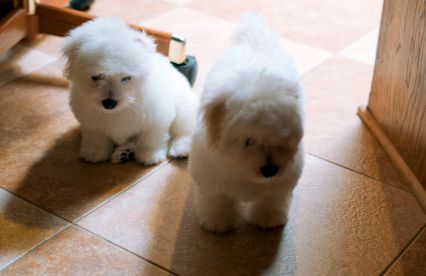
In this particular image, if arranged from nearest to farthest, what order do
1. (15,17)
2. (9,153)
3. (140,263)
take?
(140,263)
(9,153)
(15,17)

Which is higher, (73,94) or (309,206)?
(73,94)

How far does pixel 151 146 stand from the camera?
6.81 feet

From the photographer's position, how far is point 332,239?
1.80 metres

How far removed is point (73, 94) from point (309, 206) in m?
→ 0.83

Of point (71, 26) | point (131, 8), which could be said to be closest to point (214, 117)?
point (71, 26)

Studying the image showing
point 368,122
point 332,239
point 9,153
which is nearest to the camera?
point 332,239

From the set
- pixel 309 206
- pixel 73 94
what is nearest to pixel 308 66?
pixel 309 206

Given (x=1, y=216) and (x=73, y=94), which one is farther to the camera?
(x=73, y=94)

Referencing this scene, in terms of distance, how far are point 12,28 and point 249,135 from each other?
60.7 inches

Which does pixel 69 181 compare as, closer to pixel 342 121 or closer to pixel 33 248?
pixel 33 248

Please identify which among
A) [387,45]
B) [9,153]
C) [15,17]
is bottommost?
[9,153]

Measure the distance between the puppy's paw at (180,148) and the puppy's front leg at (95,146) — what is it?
210mm

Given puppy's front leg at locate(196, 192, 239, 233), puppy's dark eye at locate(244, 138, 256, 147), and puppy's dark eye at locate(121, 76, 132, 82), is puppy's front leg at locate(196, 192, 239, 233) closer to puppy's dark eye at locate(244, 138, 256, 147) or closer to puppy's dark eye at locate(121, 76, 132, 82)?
puppy's dark eye at locate(244, 138, 256, 147)

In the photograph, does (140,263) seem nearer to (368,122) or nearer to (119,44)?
(119,44)
